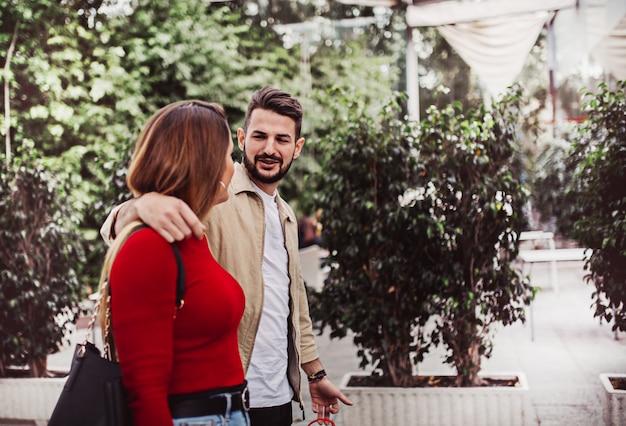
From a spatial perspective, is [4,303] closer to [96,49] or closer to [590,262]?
[96,49]

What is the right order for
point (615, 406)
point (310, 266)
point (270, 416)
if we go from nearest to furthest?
Answer: point (270, 416) → point (615, 406) → point (310, 266)

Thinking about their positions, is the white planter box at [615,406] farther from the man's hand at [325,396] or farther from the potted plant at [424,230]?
the man's hand at [325,396]

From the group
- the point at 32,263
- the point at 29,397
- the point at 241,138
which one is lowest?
the point at 29,397

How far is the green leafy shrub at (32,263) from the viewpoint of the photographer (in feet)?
15.5

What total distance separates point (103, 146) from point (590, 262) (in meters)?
4.34

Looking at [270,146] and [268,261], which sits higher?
[270,146]

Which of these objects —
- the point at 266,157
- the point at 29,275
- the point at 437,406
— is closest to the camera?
the point at 266,157

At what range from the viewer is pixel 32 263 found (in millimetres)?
4785

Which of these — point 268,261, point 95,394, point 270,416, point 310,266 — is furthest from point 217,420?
point 310,266

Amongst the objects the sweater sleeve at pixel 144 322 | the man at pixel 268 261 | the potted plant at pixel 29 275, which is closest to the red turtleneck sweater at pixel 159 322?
the sweater sleeve at pixel 144 322

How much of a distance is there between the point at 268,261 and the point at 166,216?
90 centimetres

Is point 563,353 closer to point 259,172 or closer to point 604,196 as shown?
point 604,196

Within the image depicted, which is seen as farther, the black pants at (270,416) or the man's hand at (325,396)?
the man's hand at (325,396)

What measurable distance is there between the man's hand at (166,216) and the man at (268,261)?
408 millimetres
